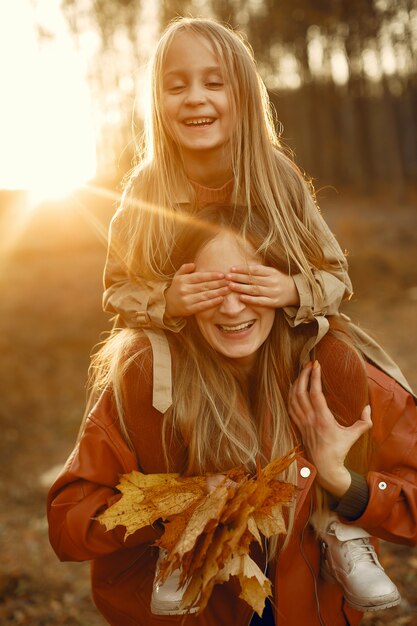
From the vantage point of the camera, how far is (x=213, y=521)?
6.20 feet

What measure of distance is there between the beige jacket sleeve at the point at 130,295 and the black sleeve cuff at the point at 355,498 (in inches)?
31.4

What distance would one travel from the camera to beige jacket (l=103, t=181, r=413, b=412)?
91.5 inches

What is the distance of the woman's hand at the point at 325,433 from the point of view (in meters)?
2.24

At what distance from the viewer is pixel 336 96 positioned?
20.0 metres

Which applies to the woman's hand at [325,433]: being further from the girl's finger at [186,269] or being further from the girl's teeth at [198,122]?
the girl's teeth at [198,122]

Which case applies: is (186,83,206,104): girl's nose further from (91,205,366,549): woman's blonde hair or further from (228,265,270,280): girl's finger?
(228,265,270,280): girl's finger

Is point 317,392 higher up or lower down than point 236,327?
lower down

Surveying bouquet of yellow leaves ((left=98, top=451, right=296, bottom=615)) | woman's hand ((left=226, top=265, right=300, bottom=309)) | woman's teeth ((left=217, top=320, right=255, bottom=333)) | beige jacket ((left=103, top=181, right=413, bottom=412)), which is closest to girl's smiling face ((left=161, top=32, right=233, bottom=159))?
beige jacket ((left=103, top=181, right=413, bottom=412))

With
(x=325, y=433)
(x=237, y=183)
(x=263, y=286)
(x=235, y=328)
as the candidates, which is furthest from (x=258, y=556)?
(x=237, y=183)

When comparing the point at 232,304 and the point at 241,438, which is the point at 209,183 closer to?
the point at 232,304

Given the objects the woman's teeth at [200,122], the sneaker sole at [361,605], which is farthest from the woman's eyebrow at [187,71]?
the sneaker sole at [361,605]

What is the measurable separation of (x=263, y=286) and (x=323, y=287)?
26 centimetres

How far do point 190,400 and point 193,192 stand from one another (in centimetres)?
83

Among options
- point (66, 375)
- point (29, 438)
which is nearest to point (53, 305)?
point (66, 375)
